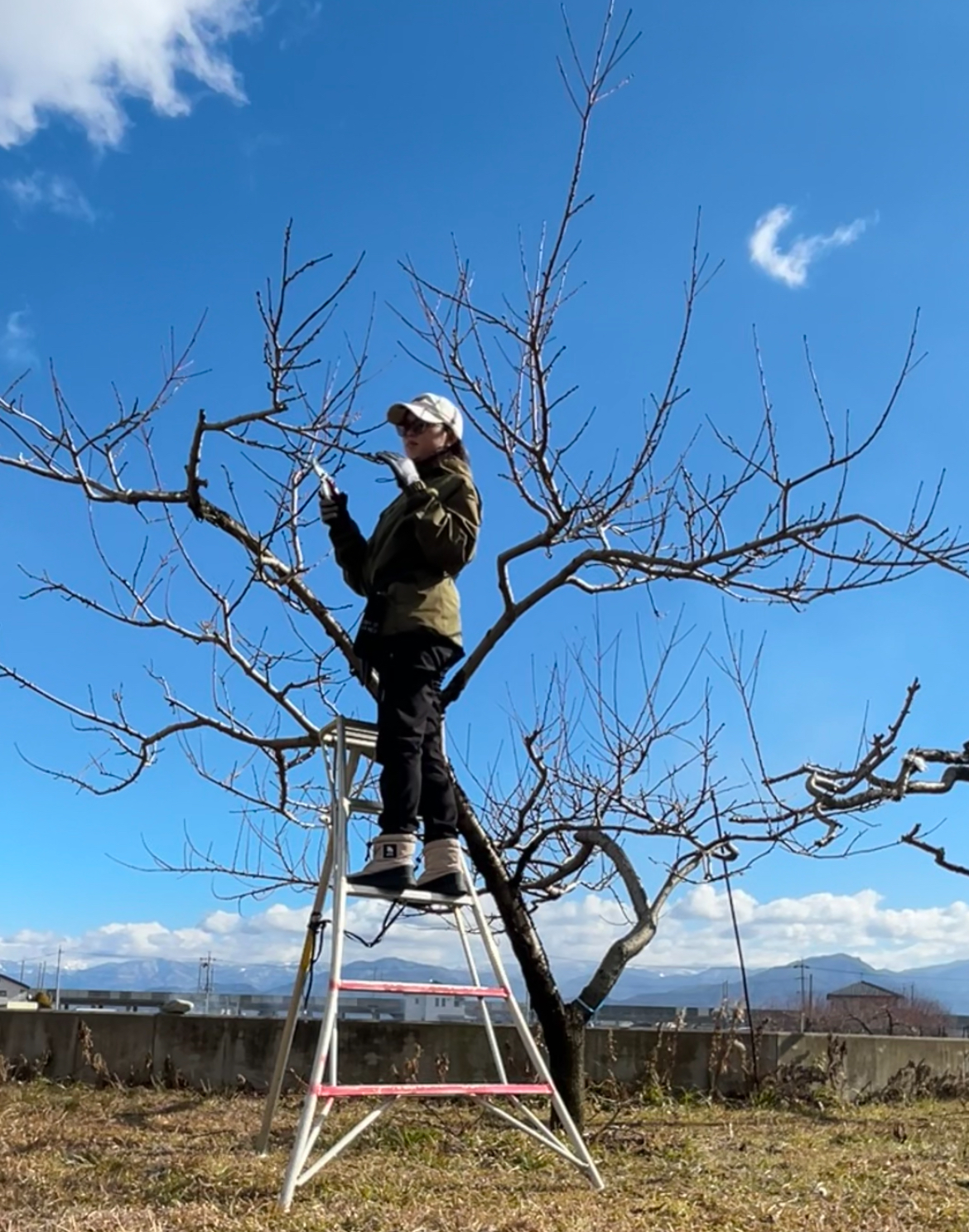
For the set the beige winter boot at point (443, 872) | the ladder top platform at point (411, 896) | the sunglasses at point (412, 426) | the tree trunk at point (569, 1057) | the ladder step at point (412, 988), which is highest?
the sunglasses at point (412, 426)

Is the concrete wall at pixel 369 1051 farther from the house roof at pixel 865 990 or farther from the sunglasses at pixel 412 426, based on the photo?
the house roof at pixel 865 990

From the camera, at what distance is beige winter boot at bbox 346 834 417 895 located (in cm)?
337

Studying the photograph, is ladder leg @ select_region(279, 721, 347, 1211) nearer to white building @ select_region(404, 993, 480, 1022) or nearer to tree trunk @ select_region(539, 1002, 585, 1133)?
tree trunk @ select_region(539, 1002, 585, 1133)

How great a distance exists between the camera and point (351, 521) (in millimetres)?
3896

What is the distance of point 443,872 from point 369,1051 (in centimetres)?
322

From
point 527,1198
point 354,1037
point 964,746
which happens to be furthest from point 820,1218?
point 354,1037

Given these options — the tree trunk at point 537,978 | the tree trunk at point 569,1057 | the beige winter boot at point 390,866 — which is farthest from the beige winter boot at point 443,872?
the tree trunk at point 569,1057

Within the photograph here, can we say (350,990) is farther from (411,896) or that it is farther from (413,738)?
(413,738)

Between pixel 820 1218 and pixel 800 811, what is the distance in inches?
80.6

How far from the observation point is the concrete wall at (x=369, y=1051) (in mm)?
6223

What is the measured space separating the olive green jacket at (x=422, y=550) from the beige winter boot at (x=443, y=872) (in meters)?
0.64

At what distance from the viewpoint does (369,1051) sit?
635 cm

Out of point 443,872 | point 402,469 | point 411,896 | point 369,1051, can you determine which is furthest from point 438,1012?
point 402,469

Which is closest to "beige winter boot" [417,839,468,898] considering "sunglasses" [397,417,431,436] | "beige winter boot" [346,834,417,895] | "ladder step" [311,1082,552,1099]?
"beige winter boot" [346,834,417,895]
